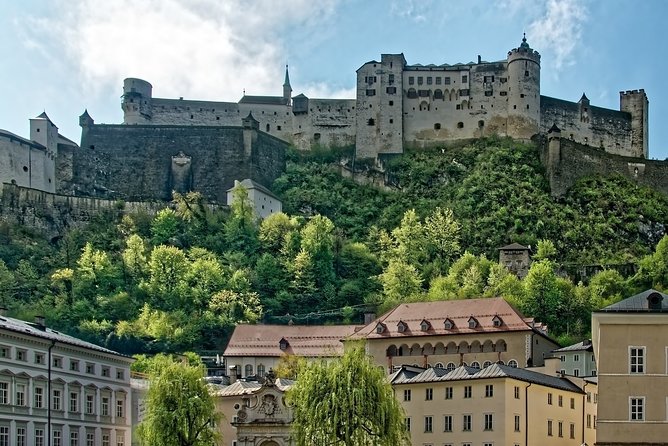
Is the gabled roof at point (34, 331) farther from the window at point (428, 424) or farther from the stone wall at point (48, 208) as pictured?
the stone wall at point (48, 208)

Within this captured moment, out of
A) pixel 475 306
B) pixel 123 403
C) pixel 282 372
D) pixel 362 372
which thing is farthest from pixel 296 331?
pixel 362 372

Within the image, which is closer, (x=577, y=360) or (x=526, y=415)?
(x=526, y=415)

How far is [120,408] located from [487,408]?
21642 mm

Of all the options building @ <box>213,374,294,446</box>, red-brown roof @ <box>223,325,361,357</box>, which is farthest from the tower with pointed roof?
building @ <box>213,374,294,446</box>

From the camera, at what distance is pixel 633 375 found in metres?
52.0

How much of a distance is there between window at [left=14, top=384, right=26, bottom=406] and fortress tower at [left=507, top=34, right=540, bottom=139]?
95.5 meters

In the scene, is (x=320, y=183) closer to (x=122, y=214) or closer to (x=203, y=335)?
(x=122, y=214)

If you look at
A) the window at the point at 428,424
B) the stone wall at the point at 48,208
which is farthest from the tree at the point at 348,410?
the stone wall at the point at 48,208

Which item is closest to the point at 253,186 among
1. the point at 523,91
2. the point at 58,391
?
the point at 523,91

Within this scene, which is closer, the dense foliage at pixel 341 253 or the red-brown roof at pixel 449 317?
the red-brown roof at pixel 449 317

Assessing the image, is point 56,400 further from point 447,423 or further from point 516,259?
point 516,259

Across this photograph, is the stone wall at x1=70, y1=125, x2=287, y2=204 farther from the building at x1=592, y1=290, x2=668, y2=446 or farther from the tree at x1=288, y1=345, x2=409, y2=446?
the building at x1=592, y1=290, x2=668, y2=446

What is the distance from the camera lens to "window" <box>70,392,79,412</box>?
219ft

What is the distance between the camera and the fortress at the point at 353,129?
466 ft
